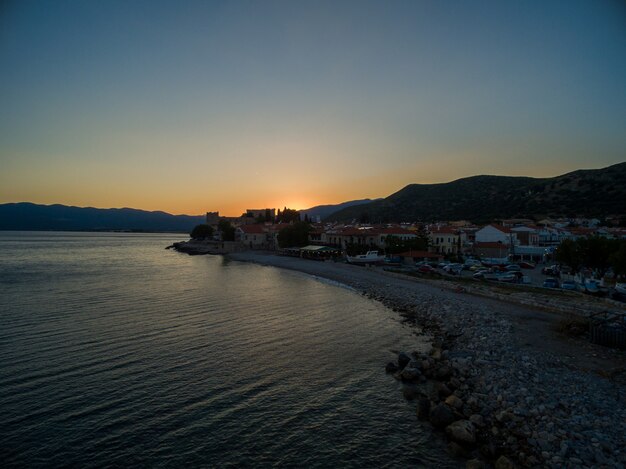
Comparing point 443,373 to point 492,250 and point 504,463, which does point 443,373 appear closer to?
point 504,463

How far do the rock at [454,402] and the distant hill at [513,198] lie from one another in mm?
127459

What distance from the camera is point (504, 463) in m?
9.96

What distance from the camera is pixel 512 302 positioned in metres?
30.5

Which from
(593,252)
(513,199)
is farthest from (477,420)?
(513,199)

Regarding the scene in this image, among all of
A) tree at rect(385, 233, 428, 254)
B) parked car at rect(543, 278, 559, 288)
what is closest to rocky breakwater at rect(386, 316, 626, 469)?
parked car at rect(543, 278, 559, 288)

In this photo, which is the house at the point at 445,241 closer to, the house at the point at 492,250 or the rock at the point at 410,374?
the house at the point at 492,250

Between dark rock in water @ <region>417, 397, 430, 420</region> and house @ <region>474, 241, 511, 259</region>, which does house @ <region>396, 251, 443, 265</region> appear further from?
dark rock in water @ <region>417, 397, 430, 420</region>

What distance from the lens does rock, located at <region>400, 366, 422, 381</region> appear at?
16.7m

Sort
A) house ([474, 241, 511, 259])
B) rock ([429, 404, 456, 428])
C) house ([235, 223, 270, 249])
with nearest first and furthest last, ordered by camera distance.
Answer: rock ([429, 404, 456, 428]), house ([474, 241, 511, 259]), house ([235, 223, 270, 249])

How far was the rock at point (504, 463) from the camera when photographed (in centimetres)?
984

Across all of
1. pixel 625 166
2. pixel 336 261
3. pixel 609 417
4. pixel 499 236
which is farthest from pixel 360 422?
pixel 625 166

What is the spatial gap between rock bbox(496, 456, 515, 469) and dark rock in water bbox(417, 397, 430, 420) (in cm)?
341

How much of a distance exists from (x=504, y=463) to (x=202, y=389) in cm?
1109

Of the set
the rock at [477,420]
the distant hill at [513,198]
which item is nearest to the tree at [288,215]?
the distant hill at [513,198]
